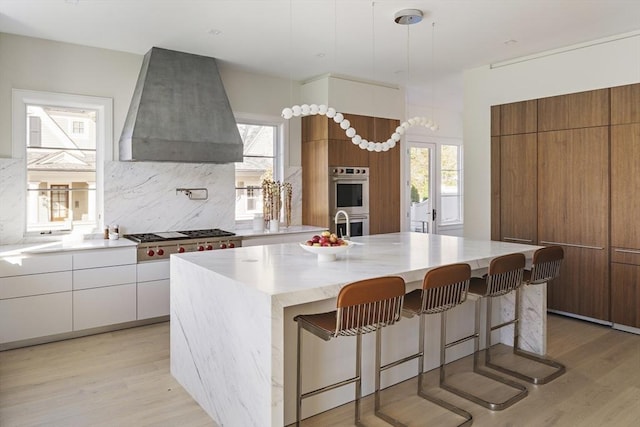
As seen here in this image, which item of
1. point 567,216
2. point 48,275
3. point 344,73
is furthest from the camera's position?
point 344,73

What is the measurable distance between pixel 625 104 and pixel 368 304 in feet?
11.9

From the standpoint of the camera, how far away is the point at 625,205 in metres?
4.41

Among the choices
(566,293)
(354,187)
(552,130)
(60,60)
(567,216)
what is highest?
(60,60)

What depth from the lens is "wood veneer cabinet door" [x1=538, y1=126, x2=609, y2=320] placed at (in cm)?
456

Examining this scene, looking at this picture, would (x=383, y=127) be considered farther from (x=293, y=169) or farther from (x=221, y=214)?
(x=221, y=214)

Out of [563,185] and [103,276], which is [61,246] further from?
[563,185]

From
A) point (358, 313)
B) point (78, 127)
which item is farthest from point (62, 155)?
point (358, 313)

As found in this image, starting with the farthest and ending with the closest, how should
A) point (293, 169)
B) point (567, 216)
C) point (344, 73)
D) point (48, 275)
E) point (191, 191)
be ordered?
point (293, 169) → point (344, 73) → point (191, 191) → point (567, 216) → point (48, 275)

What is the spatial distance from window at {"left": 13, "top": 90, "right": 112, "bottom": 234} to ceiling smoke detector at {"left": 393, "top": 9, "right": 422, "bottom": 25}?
3.10m

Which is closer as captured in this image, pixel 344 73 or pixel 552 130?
pixel 552 130

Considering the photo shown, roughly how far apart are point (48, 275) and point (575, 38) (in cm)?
549

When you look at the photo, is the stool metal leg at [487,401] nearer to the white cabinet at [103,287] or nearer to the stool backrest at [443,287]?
the stool backrest at [443,287]

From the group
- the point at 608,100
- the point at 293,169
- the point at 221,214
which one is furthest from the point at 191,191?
the point at 608,100

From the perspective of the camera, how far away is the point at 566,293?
4848mm
